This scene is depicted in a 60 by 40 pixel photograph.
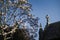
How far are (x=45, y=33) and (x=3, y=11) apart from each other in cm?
1913

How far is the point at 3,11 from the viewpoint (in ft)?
97.7

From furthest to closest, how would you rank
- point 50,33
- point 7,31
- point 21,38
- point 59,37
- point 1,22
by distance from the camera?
point 50,33
point 59,37
point 21,38
point 7,31
point 1,22

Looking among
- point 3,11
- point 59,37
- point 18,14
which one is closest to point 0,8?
point 3,11

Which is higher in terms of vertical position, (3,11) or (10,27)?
(3,11)

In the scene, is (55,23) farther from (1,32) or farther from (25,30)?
(1,32)

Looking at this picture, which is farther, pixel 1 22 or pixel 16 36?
pixel 16 36

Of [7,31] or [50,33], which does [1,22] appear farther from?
[50,33]

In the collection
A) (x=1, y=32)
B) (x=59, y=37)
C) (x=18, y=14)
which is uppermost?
(x=18, y=14)

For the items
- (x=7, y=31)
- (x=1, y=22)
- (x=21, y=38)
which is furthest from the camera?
(x=21, y=38)

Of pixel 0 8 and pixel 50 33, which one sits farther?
pixel 50 33

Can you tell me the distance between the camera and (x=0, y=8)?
29.9 metres

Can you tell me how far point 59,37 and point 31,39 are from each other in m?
9.17

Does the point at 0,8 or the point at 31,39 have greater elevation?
the point at 0,8

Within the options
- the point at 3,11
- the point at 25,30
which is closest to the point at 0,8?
the point at 3,11
